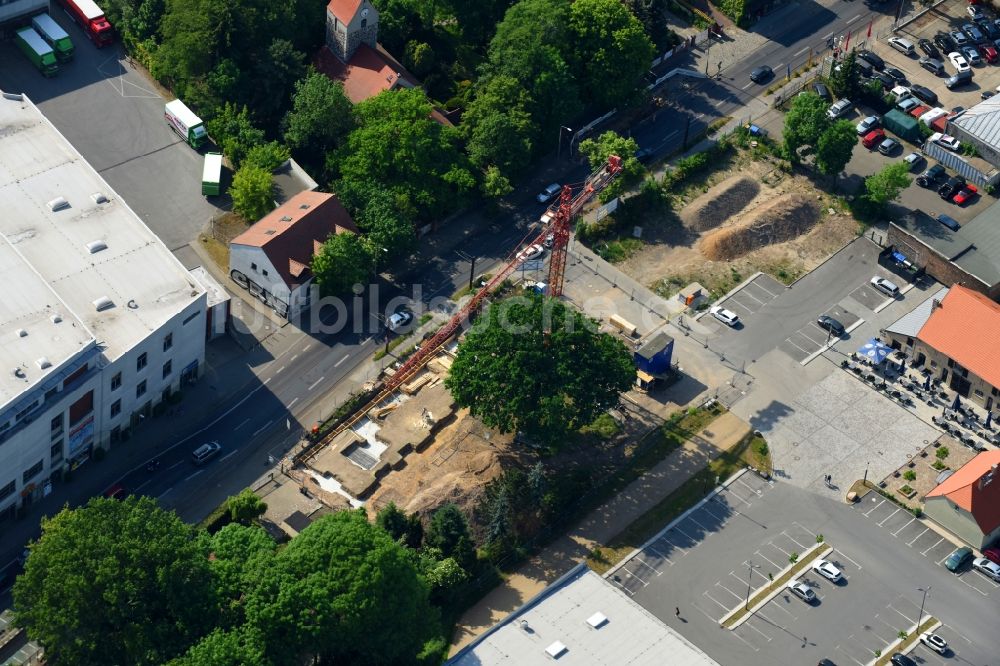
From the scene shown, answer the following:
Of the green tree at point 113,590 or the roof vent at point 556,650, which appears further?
the roof vent at point 556,650

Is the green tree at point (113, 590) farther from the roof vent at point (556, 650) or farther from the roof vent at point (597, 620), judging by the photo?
the roof vent at point (597, 620)

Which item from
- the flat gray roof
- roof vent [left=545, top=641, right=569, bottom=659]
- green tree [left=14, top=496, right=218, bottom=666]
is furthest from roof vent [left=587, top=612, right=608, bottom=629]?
green tree [left=14, top=496, right=218, bottom=666]

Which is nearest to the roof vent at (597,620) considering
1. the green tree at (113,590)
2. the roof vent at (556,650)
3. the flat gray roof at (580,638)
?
the flat gray roof at (580,638)

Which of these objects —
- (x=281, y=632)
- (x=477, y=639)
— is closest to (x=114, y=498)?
(x=281, y=632)

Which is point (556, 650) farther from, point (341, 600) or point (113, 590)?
point (113, 590)

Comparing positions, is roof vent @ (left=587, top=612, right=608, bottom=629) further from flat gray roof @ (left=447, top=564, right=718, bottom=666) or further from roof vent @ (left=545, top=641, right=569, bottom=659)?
roof vent @ (left=545, top=641, right=569, bottom=659)

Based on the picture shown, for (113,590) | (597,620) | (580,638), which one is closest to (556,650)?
(580,638)
